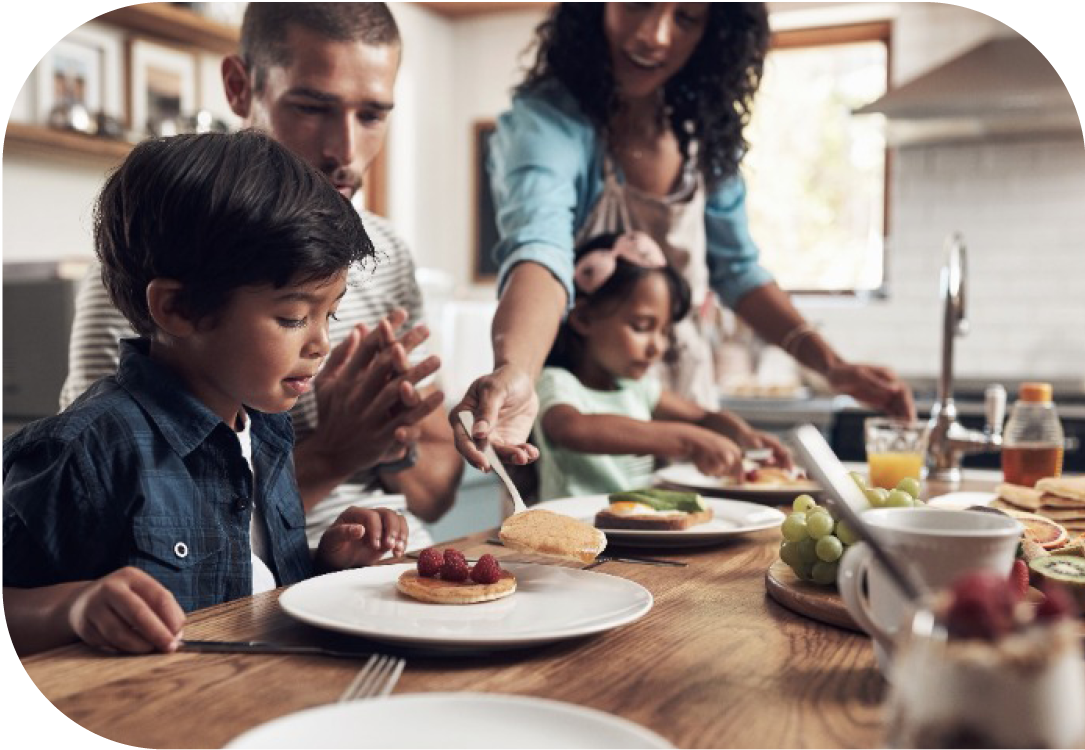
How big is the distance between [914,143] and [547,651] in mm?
4431

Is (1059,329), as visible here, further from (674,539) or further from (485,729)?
(485,729)

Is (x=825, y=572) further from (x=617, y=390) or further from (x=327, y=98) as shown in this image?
(x=617, y=390)

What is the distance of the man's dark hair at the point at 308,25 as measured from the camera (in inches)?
65.9

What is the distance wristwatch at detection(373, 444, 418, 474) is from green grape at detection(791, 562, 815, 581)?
2.92 ft

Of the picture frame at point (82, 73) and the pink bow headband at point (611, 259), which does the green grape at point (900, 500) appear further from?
the picture frame at point (82, 73)

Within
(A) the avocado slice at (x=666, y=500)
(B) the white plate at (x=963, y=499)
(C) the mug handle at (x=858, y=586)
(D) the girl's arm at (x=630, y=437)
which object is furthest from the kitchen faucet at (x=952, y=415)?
(C) the mug handle at (x=858, y=586)

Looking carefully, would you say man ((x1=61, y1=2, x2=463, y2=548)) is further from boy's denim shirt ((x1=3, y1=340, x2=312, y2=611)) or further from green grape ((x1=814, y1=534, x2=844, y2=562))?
green grape ((x1=814, y1=534, x2=844, y2=562))

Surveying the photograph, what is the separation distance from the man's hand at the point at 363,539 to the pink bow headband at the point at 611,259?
963 millimetres

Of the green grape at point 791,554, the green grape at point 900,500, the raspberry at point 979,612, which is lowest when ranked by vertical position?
the green grape at point 791,554

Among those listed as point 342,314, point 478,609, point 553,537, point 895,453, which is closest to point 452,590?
point 478,609

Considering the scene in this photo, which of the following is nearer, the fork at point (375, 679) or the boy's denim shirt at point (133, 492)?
the fork at point (375, 679)

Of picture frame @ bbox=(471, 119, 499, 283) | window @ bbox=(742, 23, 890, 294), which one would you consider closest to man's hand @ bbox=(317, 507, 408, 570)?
window @ bbox=(742, 23, 890, 294)

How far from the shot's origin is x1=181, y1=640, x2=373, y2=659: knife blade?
837 millimetres

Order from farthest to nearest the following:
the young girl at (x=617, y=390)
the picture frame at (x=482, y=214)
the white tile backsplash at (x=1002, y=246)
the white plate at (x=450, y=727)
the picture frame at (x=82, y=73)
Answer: the picture frame at (x=482, y=214)
the white tile backsplash at (x=1002, y=246)
the picture frame at (x=82, y=73)
the young girl at (x=617, y=390)
the white plate at (x=450, y=727)
